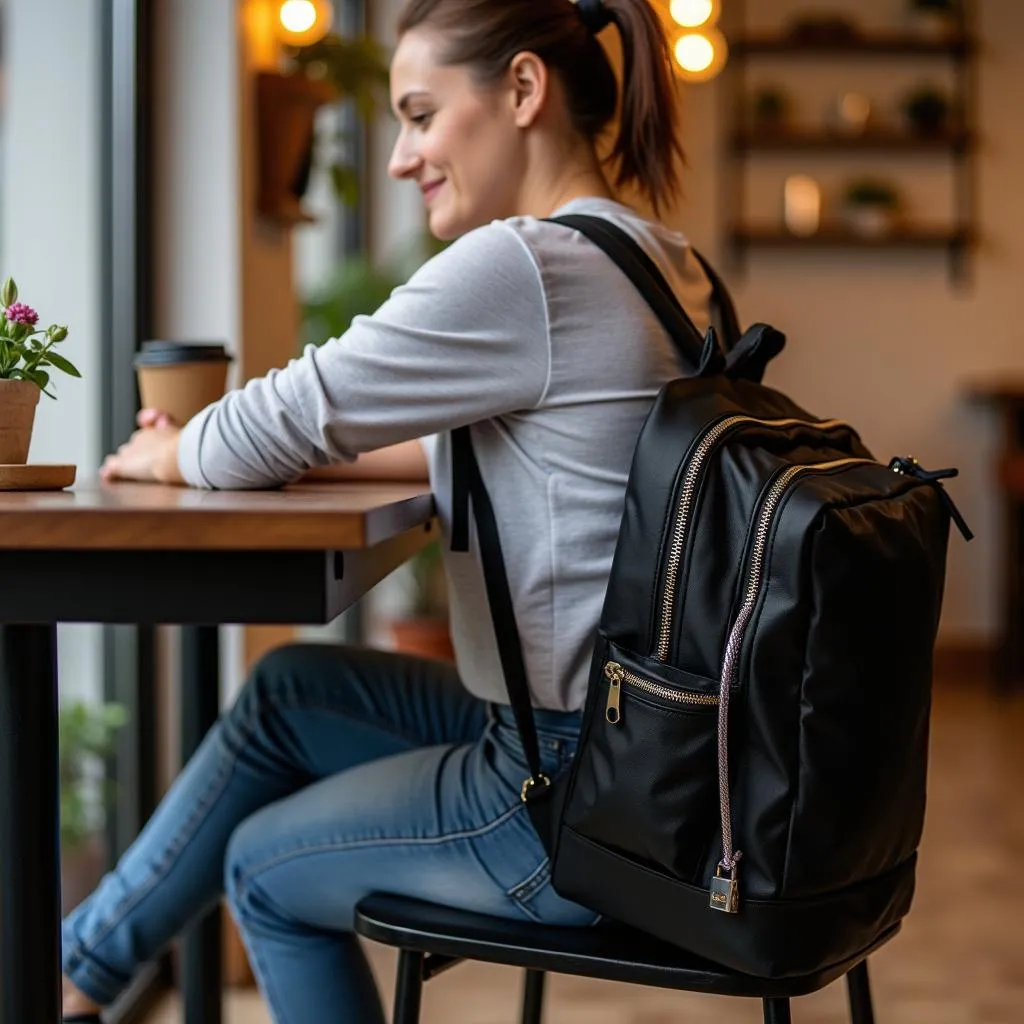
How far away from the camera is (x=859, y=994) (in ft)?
4.56

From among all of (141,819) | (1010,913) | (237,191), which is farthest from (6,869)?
(1010,913)

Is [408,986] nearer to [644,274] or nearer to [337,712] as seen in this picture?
[337,712]

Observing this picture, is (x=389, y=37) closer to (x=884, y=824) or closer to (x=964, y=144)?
(x=964, y=144)

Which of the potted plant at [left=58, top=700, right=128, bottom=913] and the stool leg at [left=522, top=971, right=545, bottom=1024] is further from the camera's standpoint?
the potted plant at [left=58, top=700, right=128, bottom=913]

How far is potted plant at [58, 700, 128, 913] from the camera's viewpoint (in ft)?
7.34

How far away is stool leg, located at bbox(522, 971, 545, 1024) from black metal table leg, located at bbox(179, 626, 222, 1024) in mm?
367

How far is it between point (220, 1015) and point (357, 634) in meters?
2.25

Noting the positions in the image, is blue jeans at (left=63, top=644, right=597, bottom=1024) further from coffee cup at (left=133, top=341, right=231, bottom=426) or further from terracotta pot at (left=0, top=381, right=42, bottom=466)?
terracotta pot at (left=0, top=381, right=42, bottom=466)

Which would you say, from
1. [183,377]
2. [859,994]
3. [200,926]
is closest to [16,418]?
[183,377]

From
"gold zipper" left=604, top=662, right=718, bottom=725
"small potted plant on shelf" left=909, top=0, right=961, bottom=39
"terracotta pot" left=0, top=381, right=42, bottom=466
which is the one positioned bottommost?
"gold zipper" left=604, top=662, right=718, bottom=725

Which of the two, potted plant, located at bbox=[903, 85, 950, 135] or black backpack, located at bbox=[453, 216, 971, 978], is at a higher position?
potted plant, located at bbox=[903, 85, 950, 135]

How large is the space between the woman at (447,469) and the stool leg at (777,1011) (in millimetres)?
155

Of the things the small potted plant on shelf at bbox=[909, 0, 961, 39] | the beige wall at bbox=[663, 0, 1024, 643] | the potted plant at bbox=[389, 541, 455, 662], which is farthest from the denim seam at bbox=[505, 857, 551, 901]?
the small potted plant on shelf at bbox=[909, 0, 961, 39]

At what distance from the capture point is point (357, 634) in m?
4.04
